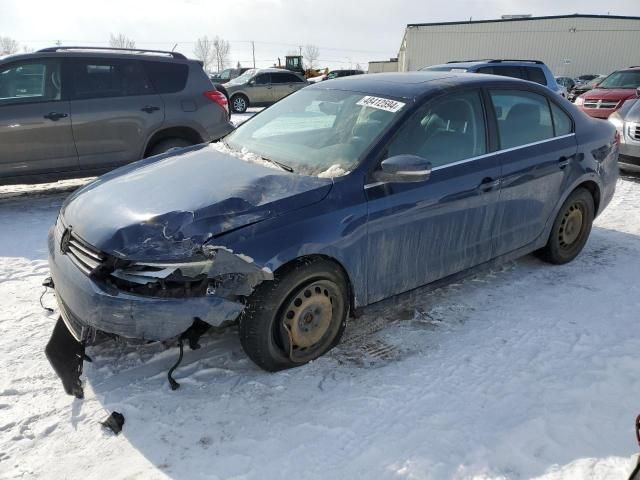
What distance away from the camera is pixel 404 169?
10.1 ft

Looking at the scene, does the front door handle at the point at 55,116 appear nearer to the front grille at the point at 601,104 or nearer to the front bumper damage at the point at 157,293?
the front bumper damage at the point at 157,293

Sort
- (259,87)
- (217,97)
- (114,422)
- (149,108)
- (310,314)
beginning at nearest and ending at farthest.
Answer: (114,422) → (310,314) → (149,108) → (217,97) → (259,87)

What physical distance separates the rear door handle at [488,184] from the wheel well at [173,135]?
4.38 m

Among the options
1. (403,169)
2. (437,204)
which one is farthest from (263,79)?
(403,169)

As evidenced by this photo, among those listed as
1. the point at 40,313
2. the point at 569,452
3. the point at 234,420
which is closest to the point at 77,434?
the point at 234,420

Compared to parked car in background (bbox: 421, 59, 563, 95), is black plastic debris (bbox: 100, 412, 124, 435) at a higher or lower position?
lower

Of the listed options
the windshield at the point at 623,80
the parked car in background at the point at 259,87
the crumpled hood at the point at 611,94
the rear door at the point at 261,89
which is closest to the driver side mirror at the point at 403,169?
the crumpled hood at the point at 611,94

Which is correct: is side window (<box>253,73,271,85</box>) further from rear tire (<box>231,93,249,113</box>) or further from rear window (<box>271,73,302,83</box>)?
rear tire (<box>231,93,249,113</box>)

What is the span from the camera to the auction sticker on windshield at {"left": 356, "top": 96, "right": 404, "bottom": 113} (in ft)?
11.4

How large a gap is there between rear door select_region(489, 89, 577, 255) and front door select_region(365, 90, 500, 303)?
0.17 metres

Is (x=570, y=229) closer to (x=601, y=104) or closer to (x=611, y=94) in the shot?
(x=601, y=104)

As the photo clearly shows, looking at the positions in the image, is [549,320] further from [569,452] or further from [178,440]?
[178,440]

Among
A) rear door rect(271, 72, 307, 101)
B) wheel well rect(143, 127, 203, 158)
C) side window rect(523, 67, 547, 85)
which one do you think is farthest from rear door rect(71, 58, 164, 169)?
rear door rect(271, 72, 307, 101)

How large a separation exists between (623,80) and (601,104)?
1.38m
